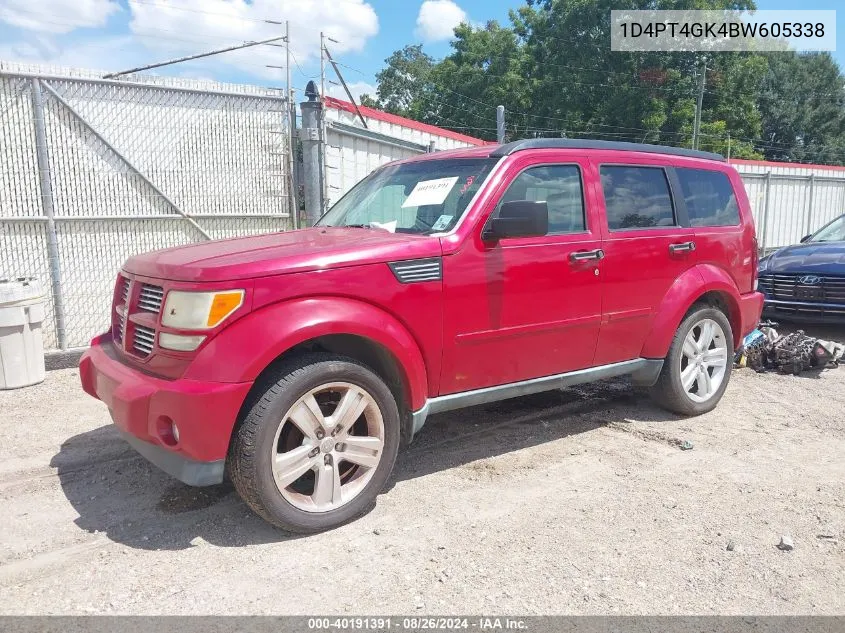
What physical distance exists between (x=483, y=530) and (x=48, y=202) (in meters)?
5.44

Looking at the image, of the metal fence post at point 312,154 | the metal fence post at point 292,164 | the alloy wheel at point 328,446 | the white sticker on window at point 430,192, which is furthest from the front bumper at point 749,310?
the metal fence post at point 292,164

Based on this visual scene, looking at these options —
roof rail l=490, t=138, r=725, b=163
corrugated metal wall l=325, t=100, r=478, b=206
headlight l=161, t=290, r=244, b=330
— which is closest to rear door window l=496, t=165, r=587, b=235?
roof rail l=490, t=138, r=725, b=163

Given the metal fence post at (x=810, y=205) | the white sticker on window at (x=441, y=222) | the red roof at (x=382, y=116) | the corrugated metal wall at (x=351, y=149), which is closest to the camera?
the white sticker on window at (x=441, y=222)

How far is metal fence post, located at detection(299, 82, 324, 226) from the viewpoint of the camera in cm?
746

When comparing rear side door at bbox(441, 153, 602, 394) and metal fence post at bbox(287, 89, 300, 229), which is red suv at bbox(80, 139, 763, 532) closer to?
rear side door at bbox(441, 153, 602, 394)

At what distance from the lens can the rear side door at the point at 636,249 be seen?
4398mm

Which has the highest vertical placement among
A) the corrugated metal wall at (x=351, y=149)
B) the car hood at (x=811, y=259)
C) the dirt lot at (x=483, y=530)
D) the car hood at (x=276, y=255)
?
the corrugated metal wall at (x=351, y=149)

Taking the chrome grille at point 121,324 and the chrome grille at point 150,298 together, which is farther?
the chrome grille at point 121,324

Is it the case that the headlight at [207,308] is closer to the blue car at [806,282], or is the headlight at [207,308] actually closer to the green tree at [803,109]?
the blue car at [806,282]

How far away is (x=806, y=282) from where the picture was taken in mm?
7699

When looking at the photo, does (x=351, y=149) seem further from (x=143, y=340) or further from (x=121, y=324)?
(x=143, y=340)

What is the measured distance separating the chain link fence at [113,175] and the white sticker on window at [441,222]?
162 inches

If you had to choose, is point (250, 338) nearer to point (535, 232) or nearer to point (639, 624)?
Answer: point (535, 232)

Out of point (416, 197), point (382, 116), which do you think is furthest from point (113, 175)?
point (416, 197)
